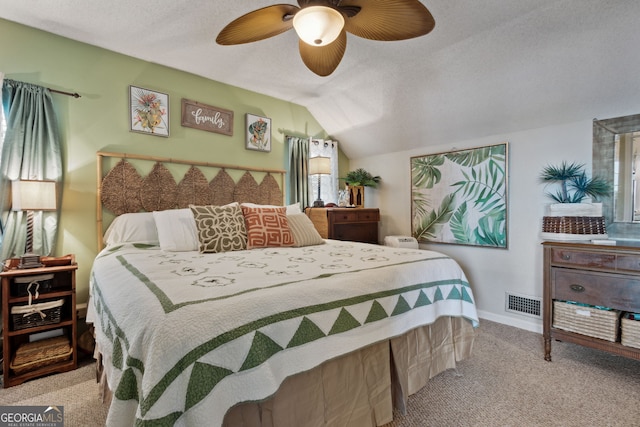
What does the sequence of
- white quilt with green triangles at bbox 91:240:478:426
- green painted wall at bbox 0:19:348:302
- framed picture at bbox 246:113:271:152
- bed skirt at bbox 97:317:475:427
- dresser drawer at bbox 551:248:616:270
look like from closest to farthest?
white quilt with green triangles at bbox 91:240:478:426, bed skirt at bbox 97:317:475:427, dresser drawer at bbox 551:248:616:270, green painted wall at bbox 0:19:348:302, framed picture at bbox 246:113:271:152

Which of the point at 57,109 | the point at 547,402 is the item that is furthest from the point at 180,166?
the point at 547,402

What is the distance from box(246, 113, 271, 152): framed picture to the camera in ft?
11.4

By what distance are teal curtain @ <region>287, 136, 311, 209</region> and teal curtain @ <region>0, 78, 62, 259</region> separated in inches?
88.9

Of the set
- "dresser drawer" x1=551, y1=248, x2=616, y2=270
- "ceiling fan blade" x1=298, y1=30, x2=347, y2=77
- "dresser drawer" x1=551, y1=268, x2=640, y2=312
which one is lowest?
"dresser drawer" x1=551, y1=268, x2=640, y2=312

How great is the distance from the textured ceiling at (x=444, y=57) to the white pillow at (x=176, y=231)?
146 cm

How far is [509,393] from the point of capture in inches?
70.3

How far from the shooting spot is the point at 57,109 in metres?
2.39

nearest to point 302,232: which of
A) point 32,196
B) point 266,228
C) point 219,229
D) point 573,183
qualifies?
point 266,228

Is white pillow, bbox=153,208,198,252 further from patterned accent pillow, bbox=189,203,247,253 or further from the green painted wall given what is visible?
the green painted wall

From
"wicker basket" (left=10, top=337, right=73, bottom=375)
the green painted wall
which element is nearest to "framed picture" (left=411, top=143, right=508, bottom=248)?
the green painted wall

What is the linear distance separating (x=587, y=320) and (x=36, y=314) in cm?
377

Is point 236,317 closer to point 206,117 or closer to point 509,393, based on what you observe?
point 509,393

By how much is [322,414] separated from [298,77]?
9.72 feet

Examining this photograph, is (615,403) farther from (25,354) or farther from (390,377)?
(25,354)
